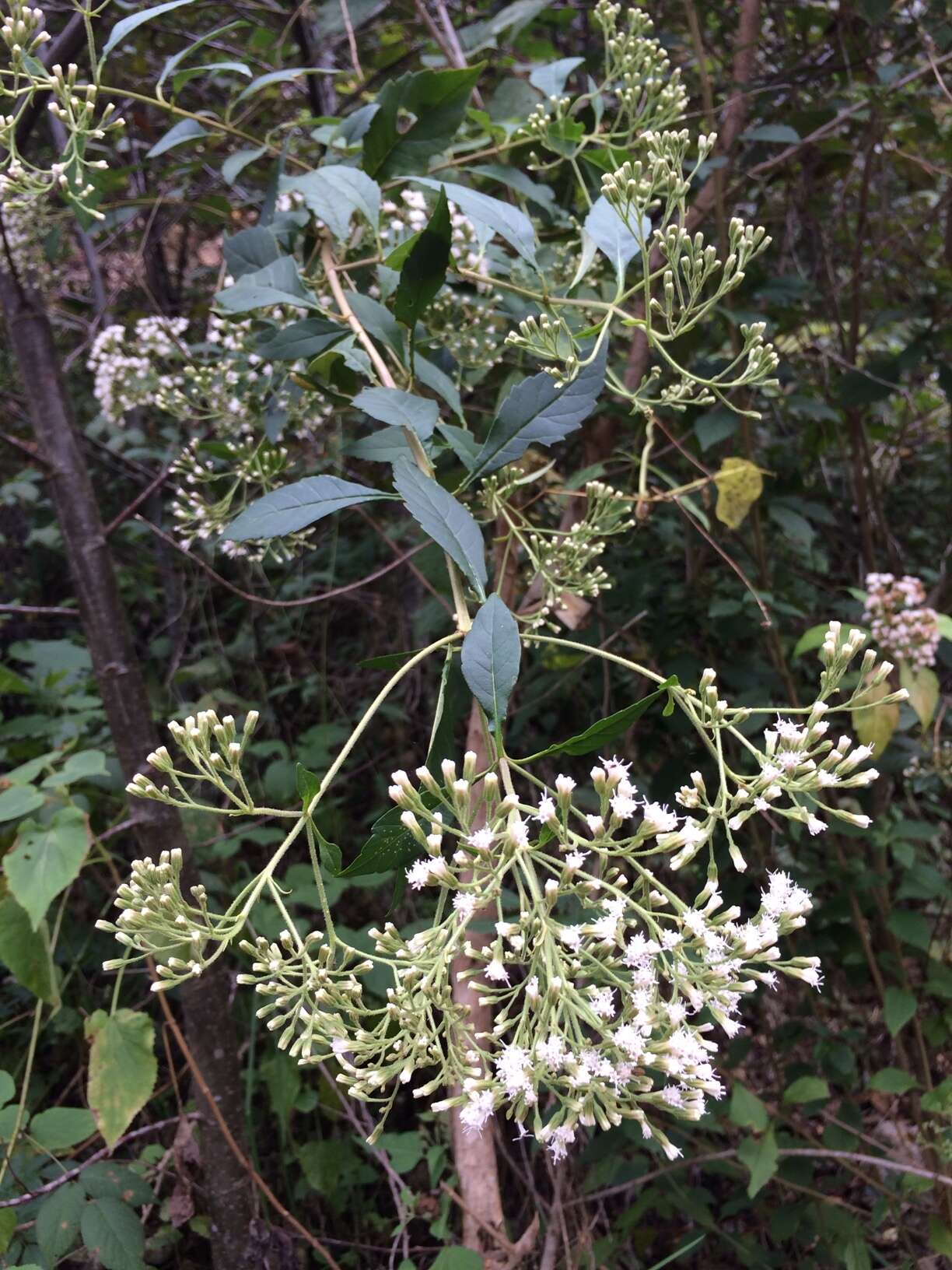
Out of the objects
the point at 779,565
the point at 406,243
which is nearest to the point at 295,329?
the point at 406,243

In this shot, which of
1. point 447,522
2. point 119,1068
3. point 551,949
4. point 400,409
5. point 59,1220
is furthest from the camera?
point 119,1068

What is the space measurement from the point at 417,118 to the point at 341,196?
184 mm

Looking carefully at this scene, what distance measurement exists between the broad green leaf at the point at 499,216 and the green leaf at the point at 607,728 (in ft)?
2.07

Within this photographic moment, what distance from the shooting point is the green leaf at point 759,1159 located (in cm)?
134

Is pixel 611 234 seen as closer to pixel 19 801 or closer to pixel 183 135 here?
pixel 183 135

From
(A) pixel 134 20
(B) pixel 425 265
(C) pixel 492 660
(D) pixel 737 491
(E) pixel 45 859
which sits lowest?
(E) pixel 45 859

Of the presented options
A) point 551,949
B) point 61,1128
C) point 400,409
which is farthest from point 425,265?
point 61,1128

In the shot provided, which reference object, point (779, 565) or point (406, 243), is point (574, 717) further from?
point (406, 243)

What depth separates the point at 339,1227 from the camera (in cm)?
169

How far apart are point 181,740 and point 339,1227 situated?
4.64 ft

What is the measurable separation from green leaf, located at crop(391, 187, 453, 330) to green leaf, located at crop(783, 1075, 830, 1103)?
1.42 m

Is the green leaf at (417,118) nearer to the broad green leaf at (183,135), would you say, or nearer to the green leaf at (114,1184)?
the broad green leaf at (183,135)

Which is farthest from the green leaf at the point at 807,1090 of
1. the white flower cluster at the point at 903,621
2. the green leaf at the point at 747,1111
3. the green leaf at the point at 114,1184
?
the green leaf at the point at 114,1184

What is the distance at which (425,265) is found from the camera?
0.91 metres
